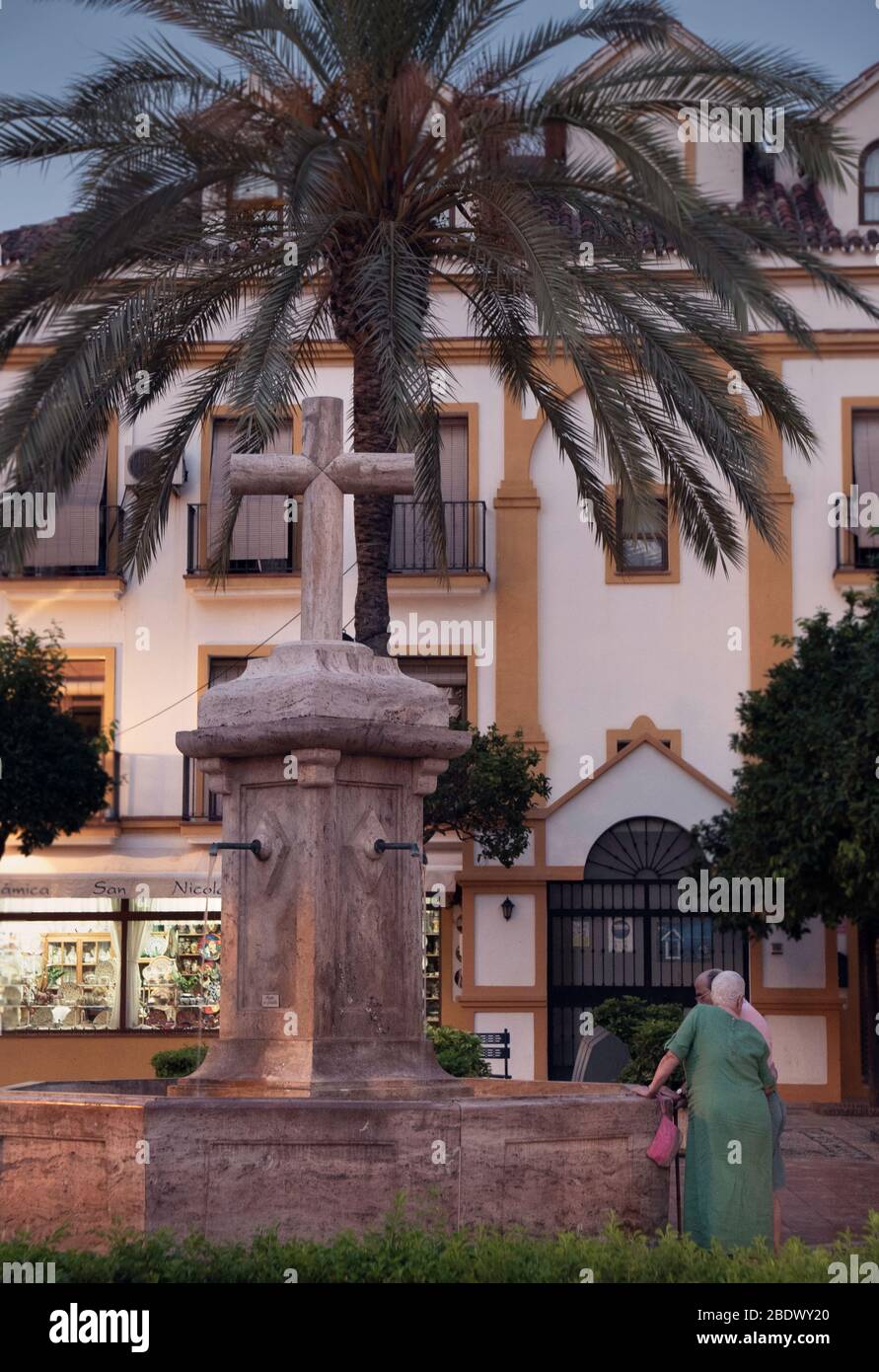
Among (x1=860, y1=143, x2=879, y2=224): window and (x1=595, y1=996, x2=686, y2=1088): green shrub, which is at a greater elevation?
(x1=860, y1=143, x2=879, y2=224): window

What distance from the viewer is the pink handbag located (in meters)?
8.13

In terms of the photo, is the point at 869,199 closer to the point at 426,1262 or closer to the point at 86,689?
the point at 86,689

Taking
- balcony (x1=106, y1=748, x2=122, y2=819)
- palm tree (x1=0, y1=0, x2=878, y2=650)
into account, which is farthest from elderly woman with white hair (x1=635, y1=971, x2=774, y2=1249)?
balcony (x1=106, y1=748, x2=122, y2=819)

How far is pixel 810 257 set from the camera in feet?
43.6

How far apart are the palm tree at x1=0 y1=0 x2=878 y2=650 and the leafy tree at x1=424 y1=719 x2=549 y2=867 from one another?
7974 millimetres

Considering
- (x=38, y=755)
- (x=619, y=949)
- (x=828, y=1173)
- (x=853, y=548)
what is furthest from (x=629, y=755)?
(x=828, y=1173)

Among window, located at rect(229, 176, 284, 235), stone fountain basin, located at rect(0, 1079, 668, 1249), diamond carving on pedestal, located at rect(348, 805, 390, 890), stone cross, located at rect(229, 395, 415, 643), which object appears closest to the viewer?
stone fountain basin, located at rect(0, 1079, 668, 1249)

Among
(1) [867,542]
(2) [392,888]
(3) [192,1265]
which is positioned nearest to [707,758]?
(1) [867,542]

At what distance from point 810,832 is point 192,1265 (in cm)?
1474

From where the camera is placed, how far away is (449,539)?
25.4 m

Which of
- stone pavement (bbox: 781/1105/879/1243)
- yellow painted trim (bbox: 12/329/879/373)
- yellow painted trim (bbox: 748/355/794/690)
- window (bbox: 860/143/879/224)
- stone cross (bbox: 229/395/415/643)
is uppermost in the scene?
window (bbox: 860/143/879/224)

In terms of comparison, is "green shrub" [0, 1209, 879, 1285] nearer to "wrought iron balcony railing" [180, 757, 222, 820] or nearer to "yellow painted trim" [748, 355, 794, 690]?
"wrought iron balcony railing" [180, 757, 222, 820]

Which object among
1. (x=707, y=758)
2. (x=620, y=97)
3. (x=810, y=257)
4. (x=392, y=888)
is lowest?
(x=392, y=888)
